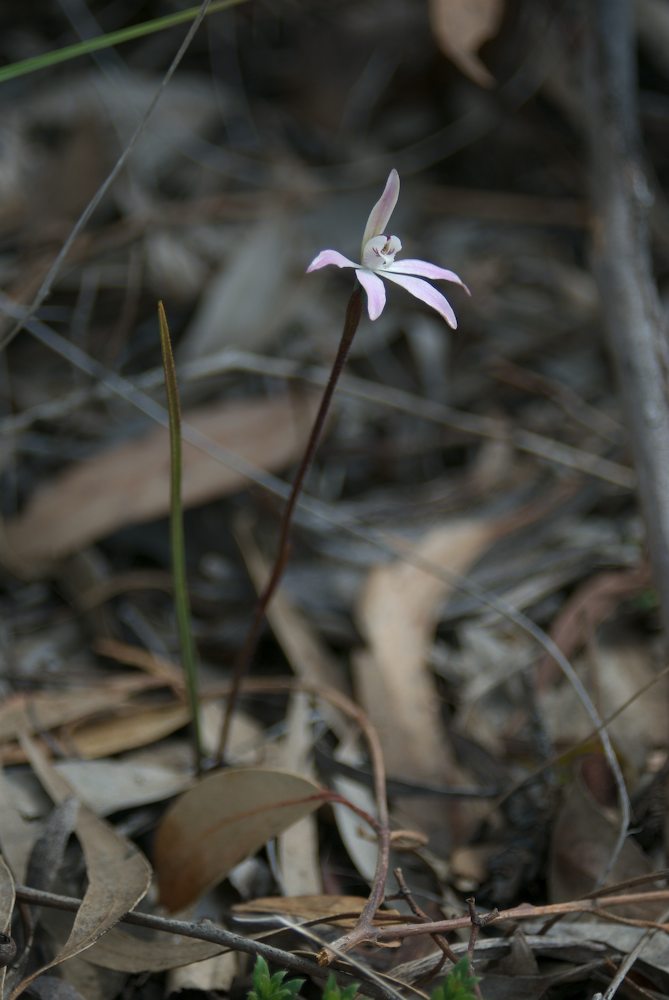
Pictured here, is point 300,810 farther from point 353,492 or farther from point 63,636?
point 353,492

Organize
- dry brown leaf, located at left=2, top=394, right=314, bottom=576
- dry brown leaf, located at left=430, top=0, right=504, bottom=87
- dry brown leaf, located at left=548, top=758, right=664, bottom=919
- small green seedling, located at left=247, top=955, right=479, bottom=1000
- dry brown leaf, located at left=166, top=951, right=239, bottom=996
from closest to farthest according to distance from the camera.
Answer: small green seedling, located at left=247, top=955, right=479, bottom=1000
dry brown leaf, located at left=166, top=951, right=239, bottom=996
dry brown leaf, located at left=548, top=758, right=664, bottom=919
dry brown leaf, located at left=430, top=0, right=504, bottom=87
dry brown leaf, located at left=2, top=394, right=314, bottom=576

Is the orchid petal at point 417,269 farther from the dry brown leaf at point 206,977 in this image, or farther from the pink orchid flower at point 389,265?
the dry brown leaf at point 206,977

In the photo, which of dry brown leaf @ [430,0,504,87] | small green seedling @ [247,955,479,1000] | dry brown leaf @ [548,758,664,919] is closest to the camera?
small green seedling @ [247,955,479,1000]

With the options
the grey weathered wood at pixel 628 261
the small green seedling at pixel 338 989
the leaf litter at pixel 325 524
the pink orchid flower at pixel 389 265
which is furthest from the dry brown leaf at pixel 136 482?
the small green seedling at pixel 338 989

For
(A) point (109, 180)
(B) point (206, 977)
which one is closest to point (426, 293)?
(A) point (109, 180)

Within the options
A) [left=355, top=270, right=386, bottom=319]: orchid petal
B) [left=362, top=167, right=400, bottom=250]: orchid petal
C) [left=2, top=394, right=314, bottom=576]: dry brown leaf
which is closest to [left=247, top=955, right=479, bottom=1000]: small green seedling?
[left=355, top=270, right=386, bottom=319]: orchid petal

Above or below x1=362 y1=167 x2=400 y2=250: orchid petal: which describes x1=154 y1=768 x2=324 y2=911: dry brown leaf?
below

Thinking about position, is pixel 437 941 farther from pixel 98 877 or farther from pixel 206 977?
pixel 98 877

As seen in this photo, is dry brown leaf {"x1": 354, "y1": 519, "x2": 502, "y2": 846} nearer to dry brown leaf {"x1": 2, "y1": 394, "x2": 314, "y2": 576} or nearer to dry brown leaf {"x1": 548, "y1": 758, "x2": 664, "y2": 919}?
dry brown leaf {"x1": 548, "y1": 758, "x2": 664, "y2": 919}
